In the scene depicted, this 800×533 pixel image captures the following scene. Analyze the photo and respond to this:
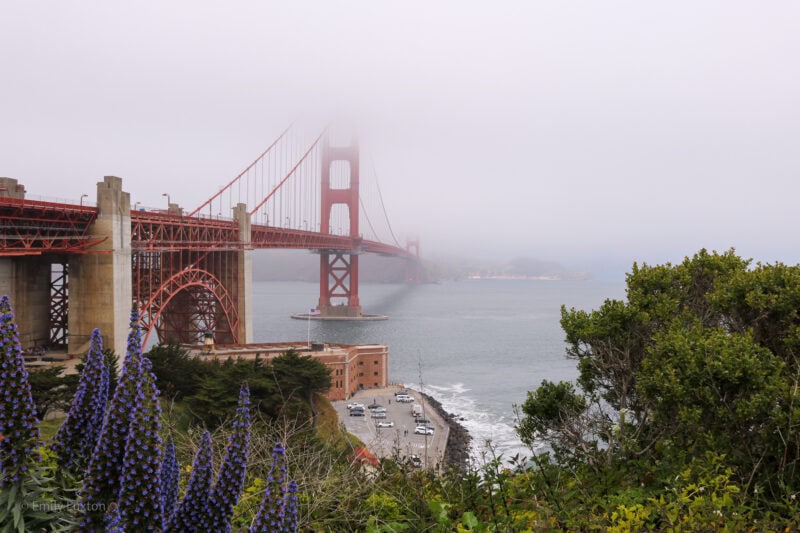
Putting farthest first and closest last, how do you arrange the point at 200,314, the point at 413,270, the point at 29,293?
the point at 413,270
the point at 200,314
the point at 29,293

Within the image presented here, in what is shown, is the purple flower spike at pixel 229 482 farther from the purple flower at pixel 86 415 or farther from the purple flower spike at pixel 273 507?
the purple flower at pixel 86 415

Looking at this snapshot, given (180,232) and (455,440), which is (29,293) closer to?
(180,232)

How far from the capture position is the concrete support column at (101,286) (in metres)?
22.0

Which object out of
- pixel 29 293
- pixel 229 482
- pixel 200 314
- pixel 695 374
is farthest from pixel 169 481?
pixel 200 314

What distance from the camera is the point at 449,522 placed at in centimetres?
393

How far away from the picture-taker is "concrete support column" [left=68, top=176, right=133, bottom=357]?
22.0m

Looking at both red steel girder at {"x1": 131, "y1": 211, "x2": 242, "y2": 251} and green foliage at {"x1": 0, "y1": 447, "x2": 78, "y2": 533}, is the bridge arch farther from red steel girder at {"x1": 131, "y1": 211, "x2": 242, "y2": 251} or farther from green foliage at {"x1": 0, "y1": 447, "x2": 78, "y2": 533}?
green foliage at {"x1": 0, "y1": 447, "x2": 78, "y2": 533}

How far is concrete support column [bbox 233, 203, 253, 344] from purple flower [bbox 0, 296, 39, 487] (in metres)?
35.4

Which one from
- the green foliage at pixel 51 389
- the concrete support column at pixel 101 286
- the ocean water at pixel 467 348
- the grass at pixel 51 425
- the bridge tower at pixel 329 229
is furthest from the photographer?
the bridge tower at pixel 329 229

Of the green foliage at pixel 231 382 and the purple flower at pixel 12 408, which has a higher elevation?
the purple flower at pixel 12 408

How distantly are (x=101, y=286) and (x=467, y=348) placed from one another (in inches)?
1542

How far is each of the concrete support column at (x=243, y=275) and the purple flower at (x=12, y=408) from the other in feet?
116

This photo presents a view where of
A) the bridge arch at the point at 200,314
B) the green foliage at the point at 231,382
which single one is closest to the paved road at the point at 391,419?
→ the green foliage at the point at 231,382

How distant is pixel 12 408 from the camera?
235 cm
